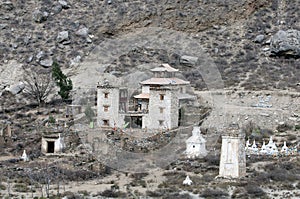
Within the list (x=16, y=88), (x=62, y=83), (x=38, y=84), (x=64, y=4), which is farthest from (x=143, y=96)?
(x=64, y=4)

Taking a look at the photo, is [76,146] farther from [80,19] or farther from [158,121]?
[80,19]

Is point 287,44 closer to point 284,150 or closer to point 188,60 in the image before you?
point 188,60

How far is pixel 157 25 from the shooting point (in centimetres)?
6788

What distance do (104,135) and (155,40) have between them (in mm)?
23650

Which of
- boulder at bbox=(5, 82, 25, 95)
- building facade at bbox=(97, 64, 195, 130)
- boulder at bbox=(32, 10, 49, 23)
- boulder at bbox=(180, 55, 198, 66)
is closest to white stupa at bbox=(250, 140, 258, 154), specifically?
building facade at bbox=(97, 64, 195, 130)

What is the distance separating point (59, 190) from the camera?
36.3 m

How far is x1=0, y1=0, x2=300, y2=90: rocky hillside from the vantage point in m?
61.6

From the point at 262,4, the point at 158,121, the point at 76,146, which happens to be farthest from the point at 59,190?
the point at 262,4

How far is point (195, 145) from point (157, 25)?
26715 mm

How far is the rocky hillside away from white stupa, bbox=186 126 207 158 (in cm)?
1639

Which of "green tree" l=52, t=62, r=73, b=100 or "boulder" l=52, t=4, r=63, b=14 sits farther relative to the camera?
"boulder" l=52, t=4, r=63, b=14

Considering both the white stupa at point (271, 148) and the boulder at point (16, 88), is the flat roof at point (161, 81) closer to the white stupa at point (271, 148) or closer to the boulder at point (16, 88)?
the white stupa at point (271, 148)

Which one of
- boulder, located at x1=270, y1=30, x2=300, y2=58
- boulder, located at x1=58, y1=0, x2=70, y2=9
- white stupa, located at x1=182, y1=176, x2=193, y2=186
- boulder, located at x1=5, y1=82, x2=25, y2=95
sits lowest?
white stupa, located at x1=182, y1=176, x2=193, y2=186

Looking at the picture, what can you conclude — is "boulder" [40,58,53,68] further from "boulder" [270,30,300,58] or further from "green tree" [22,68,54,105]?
"boulder" [270,30,300,58]
